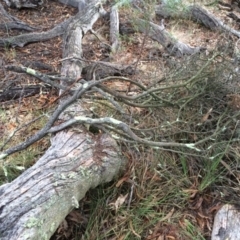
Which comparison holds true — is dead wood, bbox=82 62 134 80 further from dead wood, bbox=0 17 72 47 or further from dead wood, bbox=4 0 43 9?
dead wood, bbox=4 0 43 9

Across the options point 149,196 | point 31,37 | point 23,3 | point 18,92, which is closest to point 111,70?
point 18,92

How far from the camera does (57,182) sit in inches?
87.4

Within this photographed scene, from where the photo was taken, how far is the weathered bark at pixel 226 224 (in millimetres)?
2449

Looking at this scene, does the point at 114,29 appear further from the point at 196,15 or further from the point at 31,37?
the point at 196,15

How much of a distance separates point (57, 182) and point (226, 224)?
1112mm

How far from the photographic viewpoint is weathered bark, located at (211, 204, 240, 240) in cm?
245

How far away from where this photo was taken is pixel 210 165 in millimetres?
2699

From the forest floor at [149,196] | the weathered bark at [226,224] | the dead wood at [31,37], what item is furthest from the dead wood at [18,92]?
the weathered bark at [226,224]

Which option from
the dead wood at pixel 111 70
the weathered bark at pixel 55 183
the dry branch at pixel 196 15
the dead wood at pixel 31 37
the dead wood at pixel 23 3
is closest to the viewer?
the weathered bark at pixel 55 183

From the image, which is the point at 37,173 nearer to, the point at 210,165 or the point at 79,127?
the point at 79,127

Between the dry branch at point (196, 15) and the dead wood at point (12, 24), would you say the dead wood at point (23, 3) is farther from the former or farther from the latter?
the dry branch at point (196, 15)

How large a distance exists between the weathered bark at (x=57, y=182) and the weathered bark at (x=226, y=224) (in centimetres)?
73

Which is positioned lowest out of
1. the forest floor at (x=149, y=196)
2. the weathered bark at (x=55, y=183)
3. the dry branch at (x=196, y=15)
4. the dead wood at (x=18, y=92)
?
the dry branch at (x=196, y=15)

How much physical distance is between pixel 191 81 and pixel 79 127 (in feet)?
3.22
